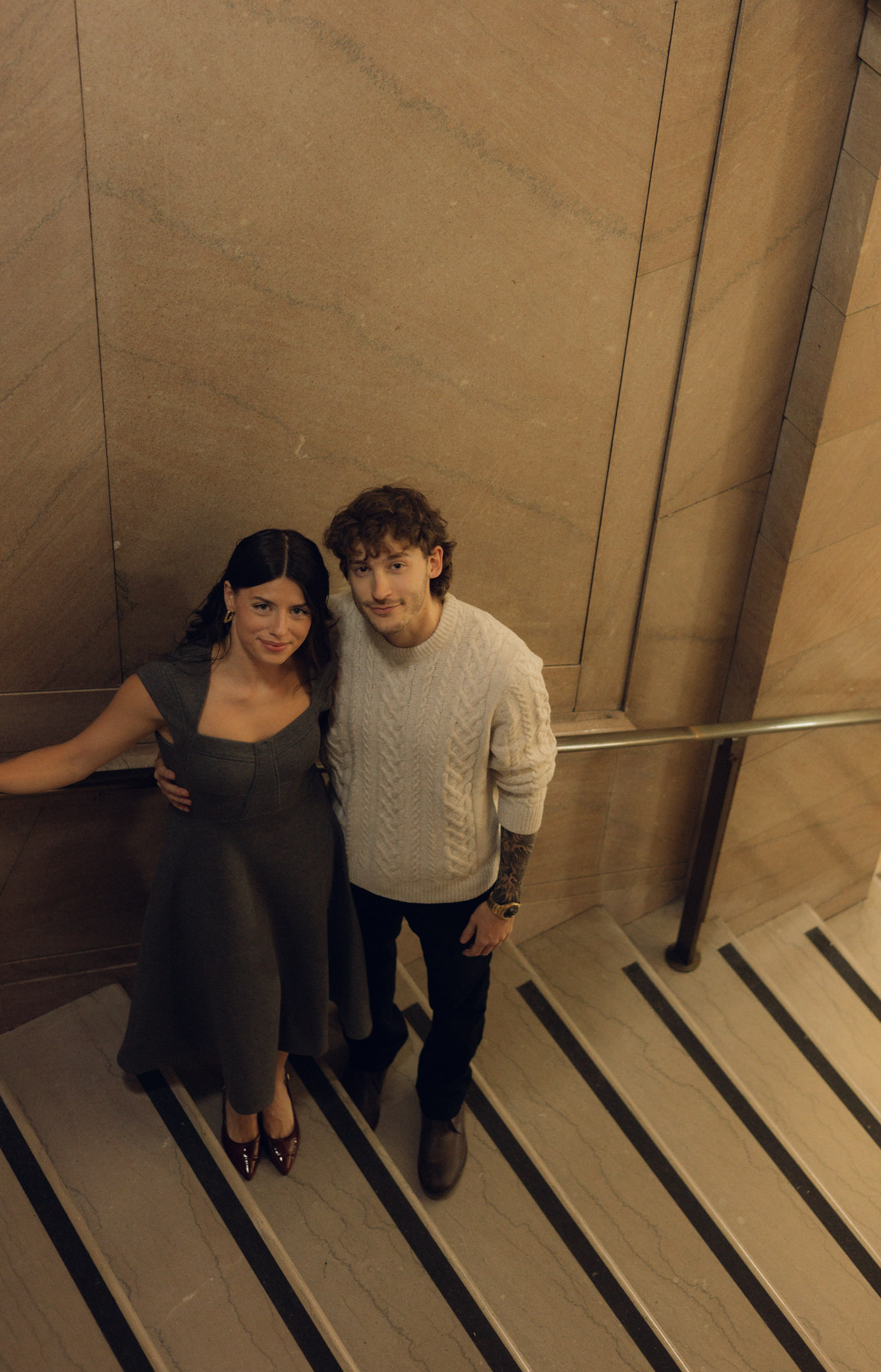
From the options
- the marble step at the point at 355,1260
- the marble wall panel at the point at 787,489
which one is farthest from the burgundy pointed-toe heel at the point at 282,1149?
the marble wall panel at the point at 787,489

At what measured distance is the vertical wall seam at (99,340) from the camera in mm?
1936

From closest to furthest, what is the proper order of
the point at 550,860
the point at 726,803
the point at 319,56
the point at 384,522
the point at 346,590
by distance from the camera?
the point at 384,522 < the point at 319,56 < the point at 346,590 < the point at 726,803 < the point at 550,860

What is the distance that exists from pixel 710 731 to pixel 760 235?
4.24ft

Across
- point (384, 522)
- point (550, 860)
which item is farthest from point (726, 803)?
point (384, 522)

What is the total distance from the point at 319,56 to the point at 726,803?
7.31 feet

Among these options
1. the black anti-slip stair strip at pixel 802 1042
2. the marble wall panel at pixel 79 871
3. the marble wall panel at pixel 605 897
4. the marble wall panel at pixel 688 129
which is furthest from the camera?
the marble wall panel at pixel 605 897

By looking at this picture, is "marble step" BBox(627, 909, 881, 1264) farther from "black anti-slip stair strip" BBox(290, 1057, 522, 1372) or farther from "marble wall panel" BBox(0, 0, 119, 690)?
"marble wall panel" BBox(0, 0, 119, 690)

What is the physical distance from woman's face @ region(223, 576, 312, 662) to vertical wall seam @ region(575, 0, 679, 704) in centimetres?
110

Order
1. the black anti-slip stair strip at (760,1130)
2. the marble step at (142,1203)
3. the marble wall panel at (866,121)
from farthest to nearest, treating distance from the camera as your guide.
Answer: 1. the black anti-slip stair strip at (760,1130)
2. the marble wall panel at (866,121)
3. the marble step at (142,1203)

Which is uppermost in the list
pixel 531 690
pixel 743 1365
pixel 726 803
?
pixel 531 690

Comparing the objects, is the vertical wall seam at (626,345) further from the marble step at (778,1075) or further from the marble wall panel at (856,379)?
the marble step at (778,1075)

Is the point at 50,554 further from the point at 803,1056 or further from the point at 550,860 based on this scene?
the point at 803,1056

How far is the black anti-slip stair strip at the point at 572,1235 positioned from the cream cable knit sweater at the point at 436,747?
0.84m

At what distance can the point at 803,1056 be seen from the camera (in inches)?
127
